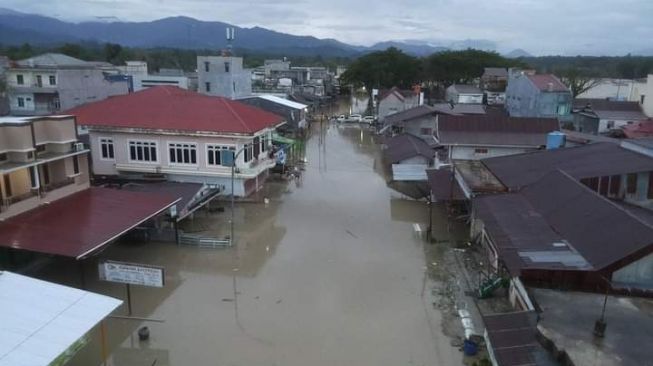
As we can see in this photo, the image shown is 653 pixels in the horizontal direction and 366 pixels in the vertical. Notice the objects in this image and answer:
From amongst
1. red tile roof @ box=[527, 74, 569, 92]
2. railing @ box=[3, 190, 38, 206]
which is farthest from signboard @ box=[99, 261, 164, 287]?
red tile roof @ box=[527, 74, 569, 92]

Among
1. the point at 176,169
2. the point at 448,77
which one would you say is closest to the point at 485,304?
the point at 176,169

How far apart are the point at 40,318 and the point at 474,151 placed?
24.4 metres

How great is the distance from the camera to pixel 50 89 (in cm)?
4612

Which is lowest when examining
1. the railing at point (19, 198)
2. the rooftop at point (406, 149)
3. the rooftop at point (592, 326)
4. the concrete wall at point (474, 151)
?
the rooftop at point (592, 326)

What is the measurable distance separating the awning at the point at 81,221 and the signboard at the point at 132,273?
802 mm

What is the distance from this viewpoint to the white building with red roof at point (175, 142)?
82.9 feet

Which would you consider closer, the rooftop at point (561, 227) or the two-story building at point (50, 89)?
the rooftop at point (561, 227)

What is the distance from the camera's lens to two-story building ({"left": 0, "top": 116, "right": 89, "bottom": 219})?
16.0 meters

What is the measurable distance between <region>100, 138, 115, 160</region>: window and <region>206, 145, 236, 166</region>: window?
539cm

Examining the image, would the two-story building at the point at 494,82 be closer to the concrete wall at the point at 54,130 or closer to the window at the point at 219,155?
the window at the point at 219,155

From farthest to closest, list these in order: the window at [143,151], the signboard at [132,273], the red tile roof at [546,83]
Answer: the red tile roof at [546,83] < the window at [143,151] < the signboard at [132,273]

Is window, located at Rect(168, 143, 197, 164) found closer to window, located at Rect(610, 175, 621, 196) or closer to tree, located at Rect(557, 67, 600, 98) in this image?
window, located at Rect(610, 175, 621, 196)

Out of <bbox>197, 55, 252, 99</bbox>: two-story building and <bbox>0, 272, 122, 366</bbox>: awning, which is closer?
<bbox>0, 272, 122, 366</bbox>: awning

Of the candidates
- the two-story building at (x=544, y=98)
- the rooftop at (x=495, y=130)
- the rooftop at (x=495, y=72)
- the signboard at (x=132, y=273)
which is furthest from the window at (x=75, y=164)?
the rooftop at (x=495, y=72)
